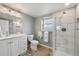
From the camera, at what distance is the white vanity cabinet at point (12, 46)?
133 cm

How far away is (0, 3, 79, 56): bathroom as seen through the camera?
1.70 meters

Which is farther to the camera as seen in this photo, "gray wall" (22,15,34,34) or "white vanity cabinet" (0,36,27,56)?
"gray wall" (22,15,34,34)

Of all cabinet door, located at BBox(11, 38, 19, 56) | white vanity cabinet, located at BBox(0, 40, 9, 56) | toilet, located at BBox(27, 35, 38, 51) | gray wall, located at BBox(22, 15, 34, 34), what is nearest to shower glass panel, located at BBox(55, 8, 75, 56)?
toilet, located at BBox(27, 35, 38, 51)

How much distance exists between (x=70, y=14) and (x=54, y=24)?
55 cm

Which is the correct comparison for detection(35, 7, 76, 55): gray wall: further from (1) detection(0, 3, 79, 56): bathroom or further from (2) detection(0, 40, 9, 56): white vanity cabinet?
(2) detection(0, 40, 9, 56): white vanity cabinet

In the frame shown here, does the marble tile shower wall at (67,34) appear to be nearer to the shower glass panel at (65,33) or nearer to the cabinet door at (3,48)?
the shower glass panel at (65,33)

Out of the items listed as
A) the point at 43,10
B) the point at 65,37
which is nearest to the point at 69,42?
the point at 65,37

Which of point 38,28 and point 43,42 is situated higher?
point 38,28

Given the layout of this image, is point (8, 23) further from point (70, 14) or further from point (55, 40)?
point (70, 14)

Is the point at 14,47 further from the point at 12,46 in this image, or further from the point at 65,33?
the point at 65,33

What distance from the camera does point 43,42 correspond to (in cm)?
212

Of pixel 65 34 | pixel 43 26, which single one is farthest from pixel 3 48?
pixel 65 34

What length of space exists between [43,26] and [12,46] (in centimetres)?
109

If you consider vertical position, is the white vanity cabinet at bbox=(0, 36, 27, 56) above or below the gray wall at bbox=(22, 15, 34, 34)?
below
